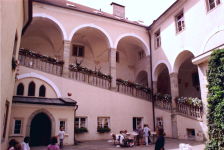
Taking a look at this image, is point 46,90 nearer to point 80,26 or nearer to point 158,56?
point 80,26

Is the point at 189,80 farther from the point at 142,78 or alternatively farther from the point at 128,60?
the point at 128,60

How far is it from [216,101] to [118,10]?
14.6 m

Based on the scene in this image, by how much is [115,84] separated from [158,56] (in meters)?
4.44

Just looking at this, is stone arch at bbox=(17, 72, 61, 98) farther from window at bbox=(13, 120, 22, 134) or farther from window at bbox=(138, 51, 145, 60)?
window at bbox=(138, 51, 145, 60)

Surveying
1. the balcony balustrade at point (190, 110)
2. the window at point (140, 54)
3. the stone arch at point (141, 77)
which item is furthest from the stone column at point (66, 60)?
the stone arch at point (141, 77)

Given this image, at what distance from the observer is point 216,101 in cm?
937

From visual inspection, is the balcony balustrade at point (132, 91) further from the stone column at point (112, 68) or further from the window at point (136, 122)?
the window at point (136, 122)

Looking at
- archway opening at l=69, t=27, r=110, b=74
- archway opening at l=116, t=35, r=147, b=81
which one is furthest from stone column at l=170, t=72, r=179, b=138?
archway opening at l=69, t=27, r=110, b=74

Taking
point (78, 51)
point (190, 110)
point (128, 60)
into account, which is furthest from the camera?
point (128, 60)

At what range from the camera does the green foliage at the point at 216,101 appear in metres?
8.99

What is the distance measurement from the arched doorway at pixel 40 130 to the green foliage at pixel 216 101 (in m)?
8.10

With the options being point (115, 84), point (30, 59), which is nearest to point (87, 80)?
point (115, 84)

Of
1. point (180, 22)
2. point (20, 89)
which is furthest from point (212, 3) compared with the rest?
point (20, 89)

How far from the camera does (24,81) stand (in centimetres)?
1185
